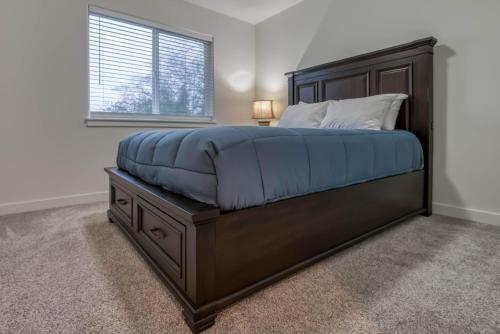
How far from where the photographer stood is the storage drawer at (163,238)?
40.9 inches

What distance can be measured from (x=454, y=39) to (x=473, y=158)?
0.94 m

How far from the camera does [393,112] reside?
2.25m

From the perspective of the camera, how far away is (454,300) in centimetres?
→ 110

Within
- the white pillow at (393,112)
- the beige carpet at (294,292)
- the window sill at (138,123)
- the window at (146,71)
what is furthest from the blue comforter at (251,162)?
the window at (146,71)

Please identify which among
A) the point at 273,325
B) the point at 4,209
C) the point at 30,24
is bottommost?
the point at 273,325

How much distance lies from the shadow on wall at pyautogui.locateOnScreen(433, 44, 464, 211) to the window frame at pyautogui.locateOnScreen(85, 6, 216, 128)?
244cm

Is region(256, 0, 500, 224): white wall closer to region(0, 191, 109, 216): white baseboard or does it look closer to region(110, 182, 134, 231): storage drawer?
region(110, 182, 134, 231): storage drawer

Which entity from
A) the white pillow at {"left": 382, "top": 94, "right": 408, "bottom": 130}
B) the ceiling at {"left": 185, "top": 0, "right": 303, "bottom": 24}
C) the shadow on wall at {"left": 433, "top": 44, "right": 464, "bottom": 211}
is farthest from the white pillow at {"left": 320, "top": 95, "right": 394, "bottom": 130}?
the ceiling at {"left": 185, "top": 0, "right": 303, "bottom": 24}

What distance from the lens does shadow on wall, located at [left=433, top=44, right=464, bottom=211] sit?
221cm

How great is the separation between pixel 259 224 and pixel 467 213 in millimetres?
1988

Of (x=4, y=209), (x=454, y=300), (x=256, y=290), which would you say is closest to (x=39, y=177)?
(x=4, y=209)

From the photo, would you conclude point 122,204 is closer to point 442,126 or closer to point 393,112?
point 393,112

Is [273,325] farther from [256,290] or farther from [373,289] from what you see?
[373,289]

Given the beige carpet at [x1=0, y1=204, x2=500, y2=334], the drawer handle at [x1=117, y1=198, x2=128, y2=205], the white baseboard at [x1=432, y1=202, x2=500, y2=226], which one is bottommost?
the beige carpet at [x1=0, y1=204, x2=500, y2=334]
